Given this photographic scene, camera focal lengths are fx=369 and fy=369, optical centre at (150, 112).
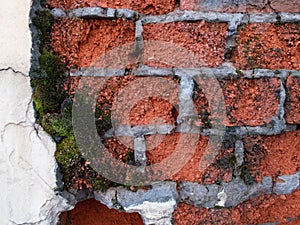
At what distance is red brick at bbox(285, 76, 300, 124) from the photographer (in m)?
1.01

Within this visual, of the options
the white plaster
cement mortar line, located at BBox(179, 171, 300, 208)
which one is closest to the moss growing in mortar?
the white plaster

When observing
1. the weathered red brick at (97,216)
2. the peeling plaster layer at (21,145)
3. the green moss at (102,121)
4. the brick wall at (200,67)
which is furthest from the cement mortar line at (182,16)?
the weathered red brick at (97,216)

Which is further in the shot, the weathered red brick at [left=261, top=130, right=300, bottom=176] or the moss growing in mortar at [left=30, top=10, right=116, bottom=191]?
the weathered red brick at [left=261, top=130, right=300, bottom=176]

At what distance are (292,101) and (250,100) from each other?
121 millimetres

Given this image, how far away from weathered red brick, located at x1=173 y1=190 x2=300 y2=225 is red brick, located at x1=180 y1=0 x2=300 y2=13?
1.76ft

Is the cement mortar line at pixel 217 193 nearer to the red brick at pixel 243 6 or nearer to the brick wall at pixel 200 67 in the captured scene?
the brick wall at pixel 200 67

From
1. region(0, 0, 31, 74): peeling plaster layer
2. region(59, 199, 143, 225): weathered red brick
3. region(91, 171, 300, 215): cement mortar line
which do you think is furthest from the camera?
region(59, 199, 143, 225): weathered red brick

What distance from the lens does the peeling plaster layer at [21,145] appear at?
3.05 ft

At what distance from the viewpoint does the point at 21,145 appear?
97 centimetres

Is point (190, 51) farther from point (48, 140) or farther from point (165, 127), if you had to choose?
point (48, 140)

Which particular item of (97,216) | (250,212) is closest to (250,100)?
(250,212)

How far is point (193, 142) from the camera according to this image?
39.9 inches

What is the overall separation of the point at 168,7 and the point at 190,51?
13cm

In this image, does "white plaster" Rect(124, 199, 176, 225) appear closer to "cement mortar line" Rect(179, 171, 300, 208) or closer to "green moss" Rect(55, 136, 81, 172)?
"cement mortar line" Rect(179, 171, 300, 208)
